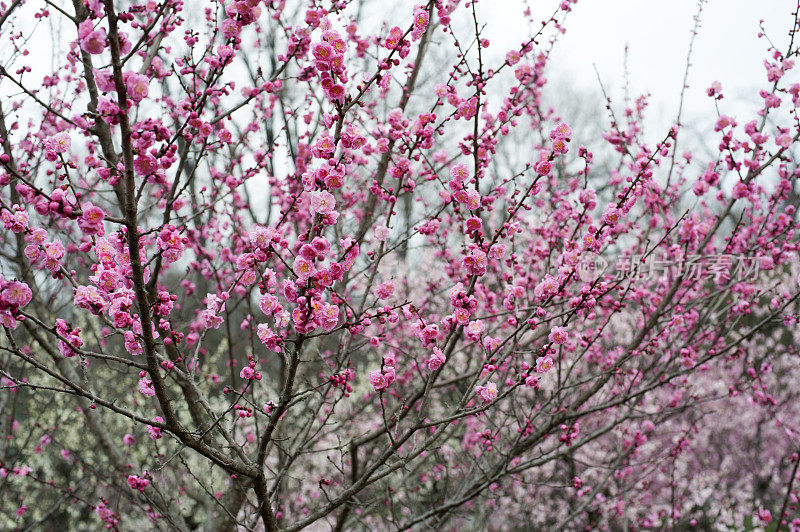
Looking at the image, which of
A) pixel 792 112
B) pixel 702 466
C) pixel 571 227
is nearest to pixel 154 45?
pixel 571 227

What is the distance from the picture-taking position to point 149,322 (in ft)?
5.40

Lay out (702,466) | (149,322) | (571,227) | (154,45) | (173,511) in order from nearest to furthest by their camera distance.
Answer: (149,322), (154,45), (173,511), (571,227), (702,466)

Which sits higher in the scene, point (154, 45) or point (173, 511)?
point (154, 45)

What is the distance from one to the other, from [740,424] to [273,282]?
1225 centimetres

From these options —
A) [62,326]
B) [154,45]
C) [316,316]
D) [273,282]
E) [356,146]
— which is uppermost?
[154,45]

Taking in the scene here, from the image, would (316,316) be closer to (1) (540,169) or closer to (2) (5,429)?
(1) (540,169)

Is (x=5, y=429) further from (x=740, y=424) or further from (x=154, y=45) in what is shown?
(x=740, y=424)

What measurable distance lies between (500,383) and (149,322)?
2689 millimetres

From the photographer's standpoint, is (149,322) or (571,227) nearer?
(149,322)

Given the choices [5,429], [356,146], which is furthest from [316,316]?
[5,429]

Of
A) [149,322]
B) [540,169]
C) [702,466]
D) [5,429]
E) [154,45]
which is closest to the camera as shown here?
[149,322]

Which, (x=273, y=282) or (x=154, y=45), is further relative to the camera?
(x=154, y=45)

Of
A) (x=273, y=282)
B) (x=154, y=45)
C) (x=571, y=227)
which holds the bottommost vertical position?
(x=273, y=282)

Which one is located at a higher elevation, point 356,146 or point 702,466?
point 702,466
